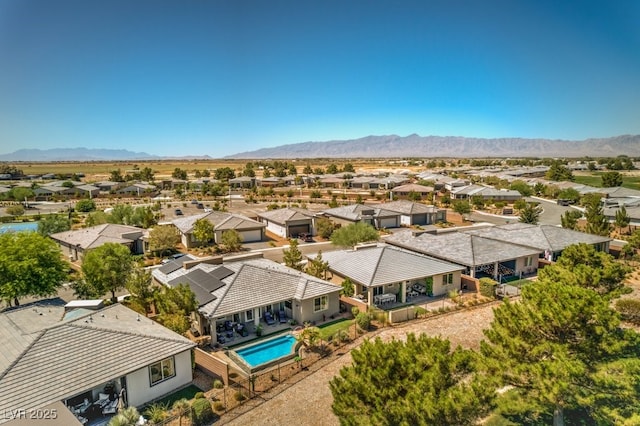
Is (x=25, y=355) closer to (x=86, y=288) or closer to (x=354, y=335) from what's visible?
(x=86, y=288)

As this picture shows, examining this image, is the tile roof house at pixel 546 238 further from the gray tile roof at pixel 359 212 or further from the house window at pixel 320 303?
the house window at pixel 320 303

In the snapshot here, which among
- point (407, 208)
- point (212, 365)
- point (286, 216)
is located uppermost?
point (286, 216)

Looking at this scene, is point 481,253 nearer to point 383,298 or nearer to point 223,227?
point 383,298

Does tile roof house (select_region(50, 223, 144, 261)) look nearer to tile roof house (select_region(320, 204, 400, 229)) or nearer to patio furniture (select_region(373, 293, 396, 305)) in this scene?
tile roof house (select_region(320, 204, 400, 229))

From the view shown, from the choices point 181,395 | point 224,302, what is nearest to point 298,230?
point 224,302

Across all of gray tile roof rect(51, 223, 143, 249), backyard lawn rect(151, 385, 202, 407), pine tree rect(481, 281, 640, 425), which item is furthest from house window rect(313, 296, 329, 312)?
gray tile roof rect(51, 223, 143, 249)

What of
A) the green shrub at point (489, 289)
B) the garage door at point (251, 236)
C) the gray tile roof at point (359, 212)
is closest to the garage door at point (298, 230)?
the garage door at point (251, 236)

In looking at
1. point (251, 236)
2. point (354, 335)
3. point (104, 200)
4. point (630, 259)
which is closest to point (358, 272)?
point (354, 335)
